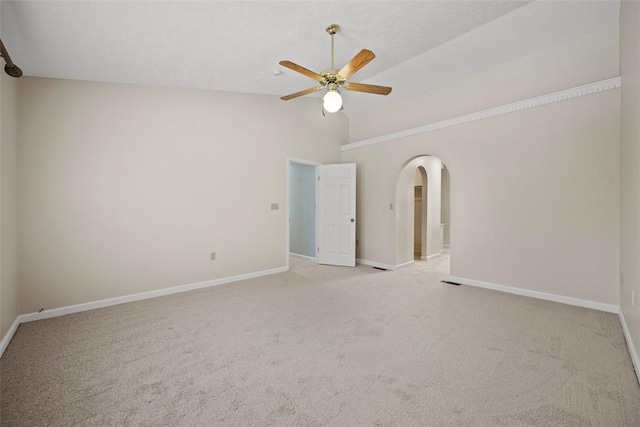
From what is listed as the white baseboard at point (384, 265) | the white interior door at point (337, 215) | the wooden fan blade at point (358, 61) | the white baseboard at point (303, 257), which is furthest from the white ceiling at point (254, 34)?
the white baseboard at point (303, 257)

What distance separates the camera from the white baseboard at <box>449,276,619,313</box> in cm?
330

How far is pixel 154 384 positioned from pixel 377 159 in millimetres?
4944

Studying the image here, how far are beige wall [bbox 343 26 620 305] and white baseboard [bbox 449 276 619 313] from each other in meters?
0.05

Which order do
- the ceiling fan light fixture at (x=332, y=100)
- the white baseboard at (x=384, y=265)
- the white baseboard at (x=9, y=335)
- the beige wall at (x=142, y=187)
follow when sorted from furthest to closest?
the white baseboard at (x=384, y=265)
the beige wall at (x=142, y=187)
the ceiling fan light fixture at (x=332, y=100)
the white baseboard at (x=9, y=335)

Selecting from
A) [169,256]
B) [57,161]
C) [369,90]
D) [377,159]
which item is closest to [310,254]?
[377,159]

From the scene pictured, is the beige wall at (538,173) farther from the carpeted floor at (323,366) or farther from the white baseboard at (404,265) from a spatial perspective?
the white baseboard at (404,265)

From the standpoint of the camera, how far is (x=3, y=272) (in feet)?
8.67

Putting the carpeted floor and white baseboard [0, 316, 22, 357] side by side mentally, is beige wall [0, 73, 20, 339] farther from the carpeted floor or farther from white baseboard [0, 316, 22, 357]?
the carpeted floor

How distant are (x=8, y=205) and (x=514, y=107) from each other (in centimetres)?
598

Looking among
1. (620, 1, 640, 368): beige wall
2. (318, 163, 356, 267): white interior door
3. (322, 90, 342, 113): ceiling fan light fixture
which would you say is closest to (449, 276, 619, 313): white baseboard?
(620, 1, 640, 368): beige wall

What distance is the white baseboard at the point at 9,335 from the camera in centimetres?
249

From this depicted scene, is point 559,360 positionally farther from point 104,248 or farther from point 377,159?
point 104,248

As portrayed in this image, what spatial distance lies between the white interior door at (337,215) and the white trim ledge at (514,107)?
1009 millimetres

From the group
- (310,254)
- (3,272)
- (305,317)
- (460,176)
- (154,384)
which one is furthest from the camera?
(310,254)
